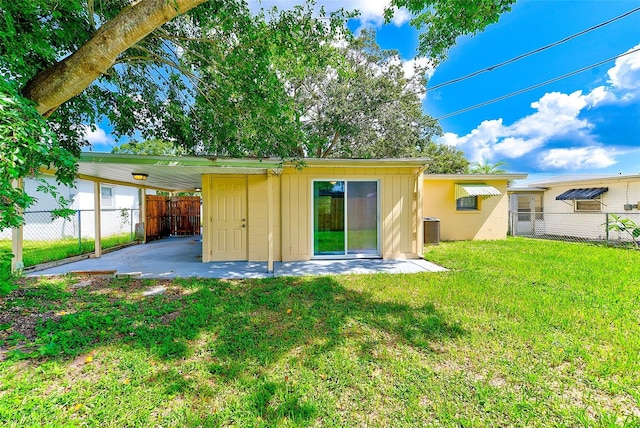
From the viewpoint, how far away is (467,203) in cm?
1041

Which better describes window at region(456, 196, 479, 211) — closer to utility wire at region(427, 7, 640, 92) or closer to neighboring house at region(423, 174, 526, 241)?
neighboring house at region(423, 174, 526, 241)

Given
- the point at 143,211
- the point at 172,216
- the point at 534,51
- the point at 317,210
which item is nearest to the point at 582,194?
the point at 534,51

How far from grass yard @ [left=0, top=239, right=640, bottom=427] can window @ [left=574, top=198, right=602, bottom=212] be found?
8772mm

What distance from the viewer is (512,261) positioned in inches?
257

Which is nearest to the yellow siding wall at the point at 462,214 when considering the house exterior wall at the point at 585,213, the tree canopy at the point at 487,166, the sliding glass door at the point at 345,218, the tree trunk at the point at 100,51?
the house exterior wall at the point at 585,213

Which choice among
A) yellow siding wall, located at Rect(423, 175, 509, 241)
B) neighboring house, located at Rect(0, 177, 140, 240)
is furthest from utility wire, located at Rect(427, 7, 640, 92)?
neighboring house, located at Rect(0, 177, 140, 240)

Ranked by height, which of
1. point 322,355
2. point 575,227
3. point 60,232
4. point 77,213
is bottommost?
point 322,355

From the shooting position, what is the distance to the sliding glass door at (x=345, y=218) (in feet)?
22.6

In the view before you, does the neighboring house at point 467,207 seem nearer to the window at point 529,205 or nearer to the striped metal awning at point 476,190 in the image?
the striped metal awning at point 476,190

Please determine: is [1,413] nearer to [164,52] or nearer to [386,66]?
[164,52]

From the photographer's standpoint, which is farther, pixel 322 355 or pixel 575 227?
pixel 575 227

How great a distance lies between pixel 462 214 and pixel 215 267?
906 centimetres

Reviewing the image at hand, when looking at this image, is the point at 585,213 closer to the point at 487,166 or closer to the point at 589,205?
the point at 589,205

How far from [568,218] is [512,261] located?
26.1 feet
